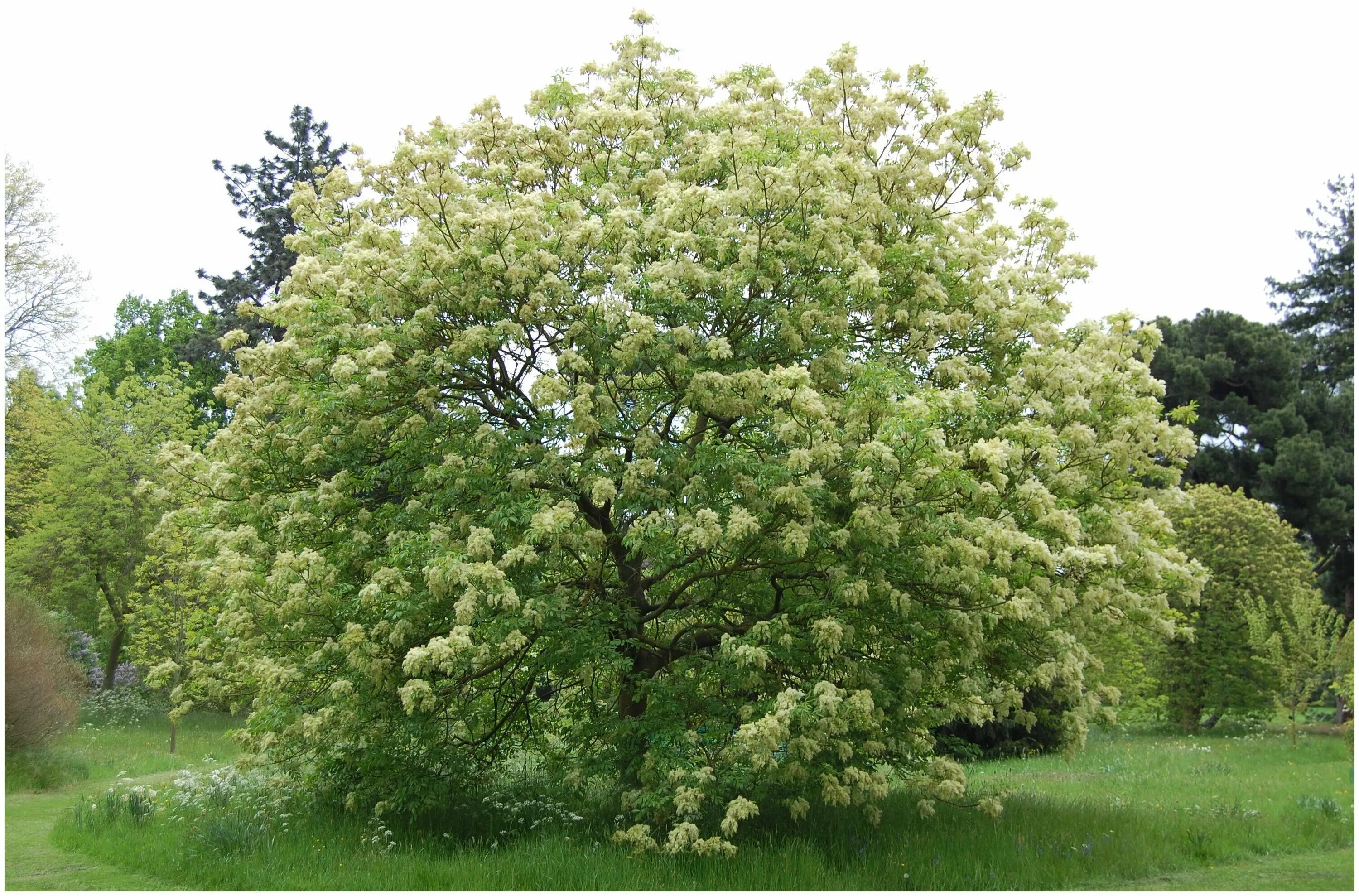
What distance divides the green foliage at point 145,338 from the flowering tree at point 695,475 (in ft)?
101

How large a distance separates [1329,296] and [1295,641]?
23402 millimetres

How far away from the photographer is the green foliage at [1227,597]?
26922 mm

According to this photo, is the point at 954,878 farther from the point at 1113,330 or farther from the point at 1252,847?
the point at 1113,330

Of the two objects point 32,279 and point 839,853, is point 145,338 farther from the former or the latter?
point 839,853

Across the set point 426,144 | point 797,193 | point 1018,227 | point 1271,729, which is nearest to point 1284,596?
point 1271,729

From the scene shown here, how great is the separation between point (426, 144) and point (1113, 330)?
8.54 meters

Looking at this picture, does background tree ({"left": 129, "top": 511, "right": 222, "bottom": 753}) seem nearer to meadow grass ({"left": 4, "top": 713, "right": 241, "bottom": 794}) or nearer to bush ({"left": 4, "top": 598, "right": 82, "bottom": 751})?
meadow grass ({"left": 4, "top": 713, "right": 241, "bottom": 794})

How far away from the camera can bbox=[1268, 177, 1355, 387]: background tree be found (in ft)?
130

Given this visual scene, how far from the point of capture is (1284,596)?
87.7 feet

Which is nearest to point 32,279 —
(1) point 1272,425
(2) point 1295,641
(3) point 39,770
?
(3) point 39,770

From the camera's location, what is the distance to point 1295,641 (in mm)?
22875

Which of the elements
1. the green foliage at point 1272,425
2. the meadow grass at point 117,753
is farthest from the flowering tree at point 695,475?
the green foliage at point 1272,425

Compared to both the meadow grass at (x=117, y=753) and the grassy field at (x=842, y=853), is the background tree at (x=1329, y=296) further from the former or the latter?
the meadow grass at (x=117, y=753)

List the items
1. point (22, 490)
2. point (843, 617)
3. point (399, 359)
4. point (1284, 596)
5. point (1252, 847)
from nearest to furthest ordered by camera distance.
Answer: point (843, 617) → point (399, 359) → point (1252, 847) → point (1284, 596) → point (22, 490)
